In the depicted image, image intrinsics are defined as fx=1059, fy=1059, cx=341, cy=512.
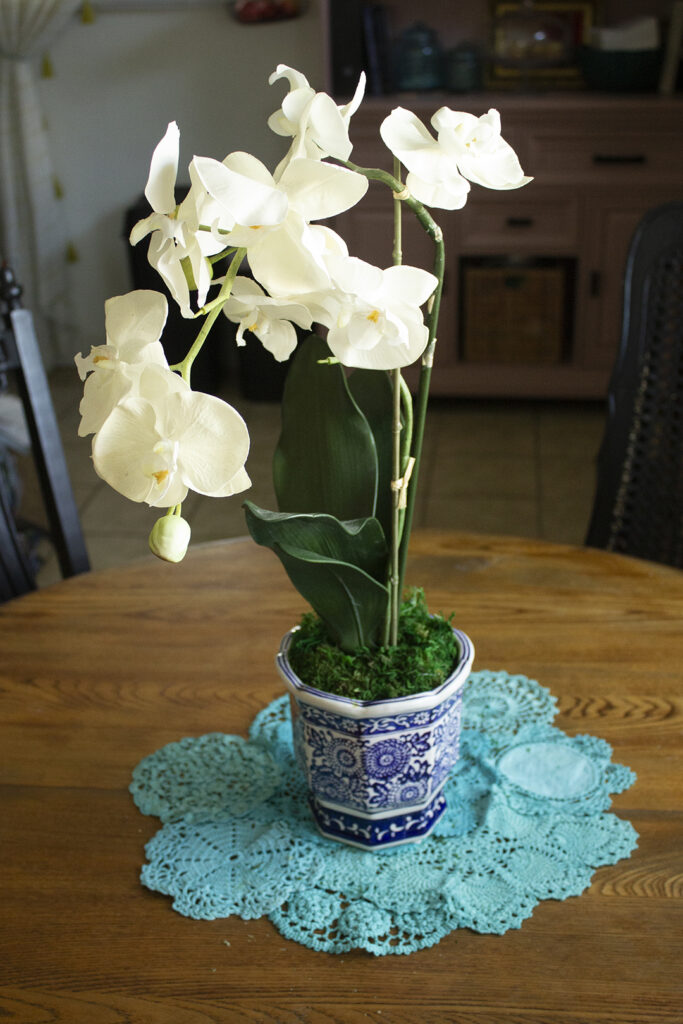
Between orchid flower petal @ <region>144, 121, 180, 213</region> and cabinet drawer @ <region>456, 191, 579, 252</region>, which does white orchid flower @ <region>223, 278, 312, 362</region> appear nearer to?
orchid flower petal @ <region>144, 121, 180, 213</region>

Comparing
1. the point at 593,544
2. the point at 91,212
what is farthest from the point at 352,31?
the point at 593,544

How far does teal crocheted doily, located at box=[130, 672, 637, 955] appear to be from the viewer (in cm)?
82

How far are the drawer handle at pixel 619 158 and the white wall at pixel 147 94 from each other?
3.12 ft

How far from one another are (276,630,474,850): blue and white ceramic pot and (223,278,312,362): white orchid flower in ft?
0.93

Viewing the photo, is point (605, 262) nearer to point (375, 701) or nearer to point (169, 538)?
point (375, 701)

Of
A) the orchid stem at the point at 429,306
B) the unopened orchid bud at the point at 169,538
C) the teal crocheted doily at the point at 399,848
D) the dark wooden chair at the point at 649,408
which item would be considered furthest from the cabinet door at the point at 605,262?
the unopened orchid bud at the point at 169,538

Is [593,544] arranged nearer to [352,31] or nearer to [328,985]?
[328,985]

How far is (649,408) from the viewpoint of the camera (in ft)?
4.88

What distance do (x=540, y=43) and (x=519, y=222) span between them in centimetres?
59

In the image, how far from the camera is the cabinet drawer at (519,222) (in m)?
3.30

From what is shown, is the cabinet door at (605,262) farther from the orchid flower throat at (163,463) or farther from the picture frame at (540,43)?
the orchid flower throat at (163,463)

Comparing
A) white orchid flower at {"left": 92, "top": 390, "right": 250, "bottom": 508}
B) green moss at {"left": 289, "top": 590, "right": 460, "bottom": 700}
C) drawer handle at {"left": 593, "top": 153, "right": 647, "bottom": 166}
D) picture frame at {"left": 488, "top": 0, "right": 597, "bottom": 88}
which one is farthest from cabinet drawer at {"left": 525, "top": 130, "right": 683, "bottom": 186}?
white orchid flower at {"left": 92, "top": 390, "right": 250, "bottom": 508}

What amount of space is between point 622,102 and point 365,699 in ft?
9.17

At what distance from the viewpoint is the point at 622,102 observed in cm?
313
